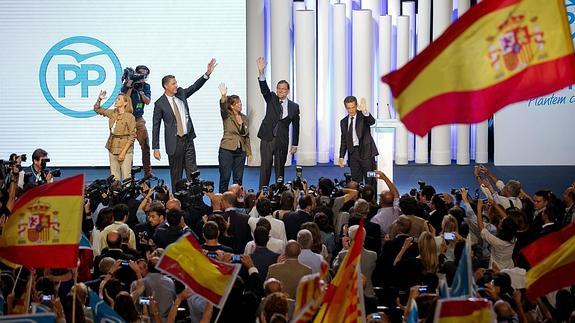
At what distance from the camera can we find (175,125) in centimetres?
1434

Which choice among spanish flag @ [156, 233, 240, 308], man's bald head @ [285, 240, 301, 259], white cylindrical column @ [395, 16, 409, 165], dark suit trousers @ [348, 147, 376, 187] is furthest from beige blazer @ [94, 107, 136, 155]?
spanish flag @ [156, 233, 240, 308]

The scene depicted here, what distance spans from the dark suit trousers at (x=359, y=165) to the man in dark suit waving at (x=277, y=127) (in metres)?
0.76

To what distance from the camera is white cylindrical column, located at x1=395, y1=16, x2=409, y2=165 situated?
18.3 meters

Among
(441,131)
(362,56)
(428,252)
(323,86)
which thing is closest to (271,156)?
(323,86)

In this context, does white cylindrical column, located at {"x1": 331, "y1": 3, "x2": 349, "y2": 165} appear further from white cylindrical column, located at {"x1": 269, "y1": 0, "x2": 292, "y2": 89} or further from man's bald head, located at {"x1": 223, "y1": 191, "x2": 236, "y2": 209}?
man's bald head, located at {"x1": 223, "y1": 191, "x2": 236, "y2": 209}

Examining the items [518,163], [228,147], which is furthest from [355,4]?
[228,147]

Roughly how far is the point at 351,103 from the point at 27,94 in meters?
6.18

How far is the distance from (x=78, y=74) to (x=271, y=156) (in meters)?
4.42

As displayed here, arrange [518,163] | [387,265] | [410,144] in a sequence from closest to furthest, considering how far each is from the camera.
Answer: [387,265]
[518,163]
[410,144]

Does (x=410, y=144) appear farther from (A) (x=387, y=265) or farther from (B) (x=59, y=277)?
(B) (x=59, y=277)

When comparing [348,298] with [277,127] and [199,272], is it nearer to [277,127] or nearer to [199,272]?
[199,272]

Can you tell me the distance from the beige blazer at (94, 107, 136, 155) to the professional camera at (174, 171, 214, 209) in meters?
2.56

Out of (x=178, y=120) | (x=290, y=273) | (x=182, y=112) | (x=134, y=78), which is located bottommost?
(x=290, y=273)

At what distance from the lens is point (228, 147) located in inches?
571
